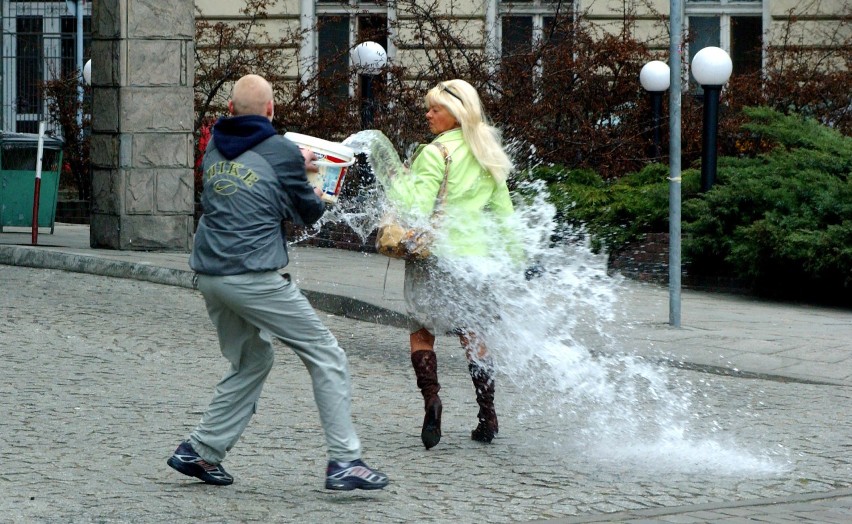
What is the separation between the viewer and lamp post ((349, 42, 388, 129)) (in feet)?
58.4

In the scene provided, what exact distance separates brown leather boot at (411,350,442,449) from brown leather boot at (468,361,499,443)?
0.20 metres

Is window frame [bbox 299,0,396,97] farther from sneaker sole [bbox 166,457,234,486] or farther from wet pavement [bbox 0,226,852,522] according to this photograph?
sneaker sole [bbox 166,457,234,486]

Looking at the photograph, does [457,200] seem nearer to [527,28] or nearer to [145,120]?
[145,120]

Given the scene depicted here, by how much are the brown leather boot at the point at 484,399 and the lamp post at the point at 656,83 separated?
1074cm

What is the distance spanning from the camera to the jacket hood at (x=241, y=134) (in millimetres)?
5988

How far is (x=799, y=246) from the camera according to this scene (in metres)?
13.3

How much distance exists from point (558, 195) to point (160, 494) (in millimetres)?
10619

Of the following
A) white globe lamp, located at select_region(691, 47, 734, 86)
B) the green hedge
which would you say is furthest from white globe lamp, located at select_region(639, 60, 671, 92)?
white globe lamp, located at select_region(691, 47, 734, 86)

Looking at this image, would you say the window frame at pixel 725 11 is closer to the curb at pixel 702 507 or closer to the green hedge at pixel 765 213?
the green hedge at pixel 765 213

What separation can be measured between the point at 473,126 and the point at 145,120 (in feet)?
30.9

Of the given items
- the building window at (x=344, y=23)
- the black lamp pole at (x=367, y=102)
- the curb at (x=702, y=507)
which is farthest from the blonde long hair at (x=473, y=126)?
the building window at (x=344, y=23)

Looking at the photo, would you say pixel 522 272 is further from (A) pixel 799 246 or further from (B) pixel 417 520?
(A) pixel 799 246

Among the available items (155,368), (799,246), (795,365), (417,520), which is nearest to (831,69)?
(799,246)

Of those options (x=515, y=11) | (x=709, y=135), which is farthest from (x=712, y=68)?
(x=515, y=11)
